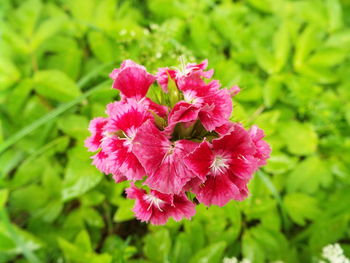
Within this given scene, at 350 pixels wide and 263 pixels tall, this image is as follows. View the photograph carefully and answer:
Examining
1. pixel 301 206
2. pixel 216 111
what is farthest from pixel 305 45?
pixel 216 111

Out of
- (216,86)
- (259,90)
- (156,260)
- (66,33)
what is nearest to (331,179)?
(259,90)

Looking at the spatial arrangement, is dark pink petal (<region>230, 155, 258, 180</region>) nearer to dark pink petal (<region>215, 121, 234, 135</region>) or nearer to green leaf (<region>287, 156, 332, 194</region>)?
dark pink petal (<region>215, 121, 234, 135</region>)

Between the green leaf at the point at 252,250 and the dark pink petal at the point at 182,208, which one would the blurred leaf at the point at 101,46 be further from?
the green leaf at the point at 252,250

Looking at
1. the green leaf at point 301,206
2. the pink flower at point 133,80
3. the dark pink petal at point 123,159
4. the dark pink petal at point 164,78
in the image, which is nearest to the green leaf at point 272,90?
the green leaf at point 301,206

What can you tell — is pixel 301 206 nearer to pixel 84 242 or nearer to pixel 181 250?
pixel 181 250

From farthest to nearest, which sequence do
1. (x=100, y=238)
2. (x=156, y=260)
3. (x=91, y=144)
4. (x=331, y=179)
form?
(x=100, y=238), (x=331, y=179), (x=156, y=260), (x=91, y=144)

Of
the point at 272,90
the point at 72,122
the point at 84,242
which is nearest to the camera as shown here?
the point at 84,242

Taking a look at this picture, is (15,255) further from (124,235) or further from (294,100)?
(294,100)
